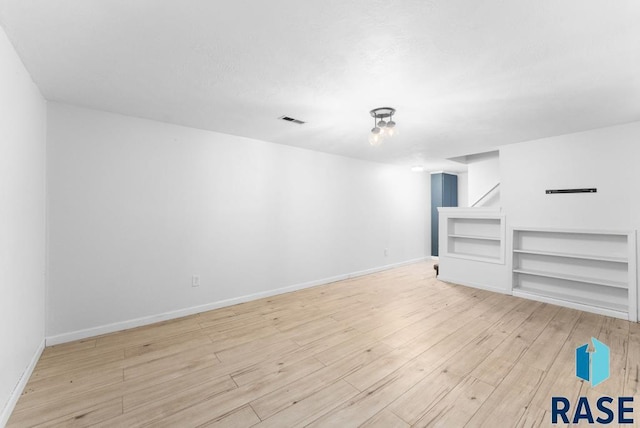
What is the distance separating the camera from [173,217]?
10.7 feet

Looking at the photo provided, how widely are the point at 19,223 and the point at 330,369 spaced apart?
8.37 feet

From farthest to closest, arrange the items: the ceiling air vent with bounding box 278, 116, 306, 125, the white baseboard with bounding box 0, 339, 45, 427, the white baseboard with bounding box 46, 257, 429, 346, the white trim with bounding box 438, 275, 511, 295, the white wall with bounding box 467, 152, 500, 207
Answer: the white wall with bounding box 467, 152, 500, 207 < the white trim with bounding box 438, 275, 511, 295 < the ceiling air vent with bounding box 278, 116, 306, 125 < the white baseboard with bounding box 46, 257, 429, 346 < the white baseboard with bounding box 0, 339, 45, 427

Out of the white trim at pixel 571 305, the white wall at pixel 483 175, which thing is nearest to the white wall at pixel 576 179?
the white trim at pixel 571 305

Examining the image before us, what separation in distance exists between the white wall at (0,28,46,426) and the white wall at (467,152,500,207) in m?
6.42

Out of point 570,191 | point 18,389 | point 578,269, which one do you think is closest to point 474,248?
point 578,269

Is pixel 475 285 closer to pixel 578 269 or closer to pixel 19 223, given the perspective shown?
pixel 578 269

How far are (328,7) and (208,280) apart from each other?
3244 millimetres

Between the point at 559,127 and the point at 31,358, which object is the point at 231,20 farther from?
the point at 559,127

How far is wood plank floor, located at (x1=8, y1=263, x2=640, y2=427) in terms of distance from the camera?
1.73m

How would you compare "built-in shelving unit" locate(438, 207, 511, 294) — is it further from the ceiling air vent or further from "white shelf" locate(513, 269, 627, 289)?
the ceiling air vent

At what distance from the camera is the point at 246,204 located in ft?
12.7

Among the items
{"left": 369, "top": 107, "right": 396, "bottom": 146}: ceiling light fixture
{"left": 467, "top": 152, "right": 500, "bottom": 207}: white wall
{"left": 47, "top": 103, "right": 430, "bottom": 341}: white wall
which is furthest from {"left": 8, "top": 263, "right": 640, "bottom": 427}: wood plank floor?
{"left": 467, "top": 152, "right": 500, "bottom": 207}: white wall

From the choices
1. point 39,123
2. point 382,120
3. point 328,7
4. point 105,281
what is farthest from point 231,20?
point 105,281

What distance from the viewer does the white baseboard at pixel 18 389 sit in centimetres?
163
